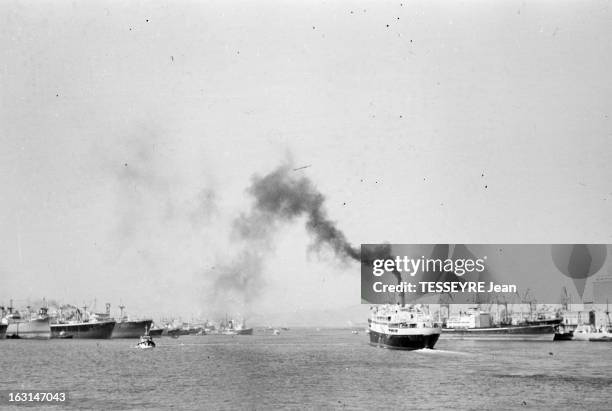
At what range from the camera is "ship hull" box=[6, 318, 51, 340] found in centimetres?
18312

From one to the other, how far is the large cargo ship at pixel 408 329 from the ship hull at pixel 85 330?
103295mm

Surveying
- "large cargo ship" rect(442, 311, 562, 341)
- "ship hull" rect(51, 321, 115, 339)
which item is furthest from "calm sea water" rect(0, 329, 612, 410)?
"ship hull" rect(51, 321, 115, 339)

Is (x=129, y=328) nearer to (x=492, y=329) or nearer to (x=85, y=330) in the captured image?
(x=85, y=330)

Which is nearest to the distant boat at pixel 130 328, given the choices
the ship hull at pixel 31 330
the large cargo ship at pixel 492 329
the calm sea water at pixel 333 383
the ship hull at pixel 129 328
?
the ship hull at pixel 129 328

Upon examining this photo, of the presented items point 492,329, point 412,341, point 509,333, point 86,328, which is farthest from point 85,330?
point 412,341

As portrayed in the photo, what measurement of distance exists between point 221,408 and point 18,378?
28248 millimetres

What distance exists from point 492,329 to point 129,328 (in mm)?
92038

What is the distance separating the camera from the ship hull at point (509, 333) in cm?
13725

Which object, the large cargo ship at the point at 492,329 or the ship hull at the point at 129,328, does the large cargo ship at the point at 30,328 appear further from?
the large cargo ship at the point at 492,329

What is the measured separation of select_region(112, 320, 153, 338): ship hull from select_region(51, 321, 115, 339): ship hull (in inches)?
138

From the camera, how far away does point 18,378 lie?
5906cm

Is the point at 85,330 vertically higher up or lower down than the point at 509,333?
lower down

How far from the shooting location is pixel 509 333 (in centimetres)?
14050

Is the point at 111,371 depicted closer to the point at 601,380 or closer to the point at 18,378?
the point at 18,378
